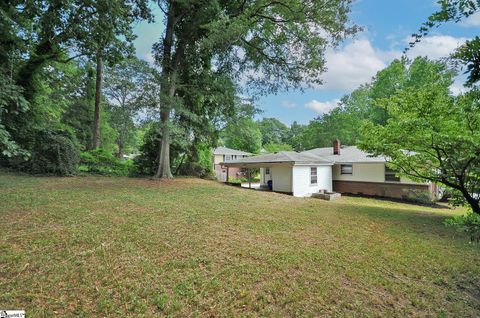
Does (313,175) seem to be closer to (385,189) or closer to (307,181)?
(307,181)

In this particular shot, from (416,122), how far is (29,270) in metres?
9.10

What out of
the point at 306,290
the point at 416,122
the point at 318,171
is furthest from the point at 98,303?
the point at 318,171

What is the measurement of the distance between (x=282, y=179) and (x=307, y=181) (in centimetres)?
175

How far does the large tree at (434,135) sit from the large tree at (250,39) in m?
6.18

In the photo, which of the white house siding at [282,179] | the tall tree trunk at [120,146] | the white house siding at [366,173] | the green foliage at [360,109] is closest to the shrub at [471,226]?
the white house siding at [282,179]

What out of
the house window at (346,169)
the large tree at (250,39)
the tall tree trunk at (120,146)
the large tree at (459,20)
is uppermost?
the large tree at (250,39)

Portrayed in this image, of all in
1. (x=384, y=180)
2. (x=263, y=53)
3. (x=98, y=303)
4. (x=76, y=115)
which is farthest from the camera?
(x=76, y=115)

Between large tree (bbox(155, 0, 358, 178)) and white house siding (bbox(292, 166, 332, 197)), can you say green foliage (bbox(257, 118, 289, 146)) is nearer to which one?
white house siding (bbox(292, 166, 332, 197))

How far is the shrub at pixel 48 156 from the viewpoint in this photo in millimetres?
11766

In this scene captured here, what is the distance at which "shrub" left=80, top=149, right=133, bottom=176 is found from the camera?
15135 mm

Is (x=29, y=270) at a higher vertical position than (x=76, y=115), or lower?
lower

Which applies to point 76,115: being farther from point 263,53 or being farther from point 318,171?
point 318,171

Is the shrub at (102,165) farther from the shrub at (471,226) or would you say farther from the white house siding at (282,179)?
the shrub at (471,226)

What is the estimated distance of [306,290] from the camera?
3.24 meters
